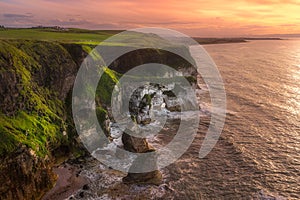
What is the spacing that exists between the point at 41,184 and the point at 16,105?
363 inches

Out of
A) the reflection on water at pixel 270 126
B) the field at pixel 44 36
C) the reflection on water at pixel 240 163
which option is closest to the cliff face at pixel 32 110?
the reflection on water at pixel 240 163

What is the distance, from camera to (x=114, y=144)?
129 ft

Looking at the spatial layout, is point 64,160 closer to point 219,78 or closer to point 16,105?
point 16,105

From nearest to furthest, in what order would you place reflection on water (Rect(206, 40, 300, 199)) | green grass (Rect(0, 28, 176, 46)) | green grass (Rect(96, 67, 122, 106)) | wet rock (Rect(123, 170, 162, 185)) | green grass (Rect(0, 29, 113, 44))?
wet rock (Rect(123, 170, 162, 185)), reflection on water (Rect(206, 40, 300, 199)), green grass (Rect(96, 67, 122, 106)), green grass (Rect(0, 29, 113, 44)), green grass (Rect(0, 28, 176, 46))

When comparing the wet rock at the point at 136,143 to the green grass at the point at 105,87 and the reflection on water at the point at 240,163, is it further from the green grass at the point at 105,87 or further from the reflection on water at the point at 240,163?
the green grass at the point at 105,87

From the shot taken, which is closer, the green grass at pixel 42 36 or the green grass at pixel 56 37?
the green grass at pixel 42 36


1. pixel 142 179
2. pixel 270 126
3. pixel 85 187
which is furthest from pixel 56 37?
pixel 270 126

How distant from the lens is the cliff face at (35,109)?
25.3 m

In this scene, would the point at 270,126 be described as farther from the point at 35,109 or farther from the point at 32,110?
the point at 32,110

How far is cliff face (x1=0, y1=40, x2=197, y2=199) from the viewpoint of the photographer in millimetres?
25266

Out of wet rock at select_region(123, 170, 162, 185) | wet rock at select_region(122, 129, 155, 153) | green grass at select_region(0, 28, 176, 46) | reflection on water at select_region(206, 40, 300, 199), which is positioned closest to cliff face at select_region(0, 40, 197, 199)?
wet rock at select_region(122, 129, 155, 153)

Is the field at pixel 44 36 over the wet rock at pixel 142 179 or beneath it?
over

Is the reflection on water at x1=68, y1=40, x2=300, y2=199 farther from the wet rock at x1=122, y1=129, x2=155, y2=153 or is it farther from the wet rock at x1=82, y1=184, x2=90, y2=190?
the wet rock at x1=122, y1=129, x2=155, y2=153

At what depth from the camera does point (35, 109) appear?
32812mm
